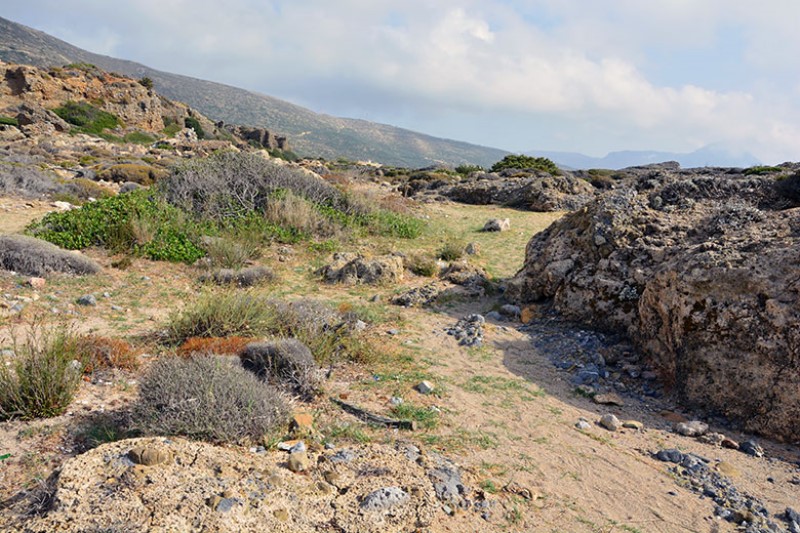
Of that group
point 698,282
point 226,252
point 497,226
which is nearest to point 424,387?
point 698,282

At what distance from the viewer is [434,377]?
4.73 meters

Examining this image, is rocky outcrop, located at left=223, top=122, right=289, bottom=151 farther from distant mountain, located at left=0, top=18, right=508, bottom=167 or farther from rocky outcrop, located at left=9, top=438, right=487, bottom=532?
rocky outcrop, located at left=9, top=438, right=487, bottom=532

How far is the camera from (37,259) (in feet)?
22.6

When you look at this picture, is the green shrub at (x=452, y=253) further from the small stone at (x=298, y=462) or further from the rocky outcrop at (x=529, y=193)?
the rocky outcrop at (x=529, y=193)

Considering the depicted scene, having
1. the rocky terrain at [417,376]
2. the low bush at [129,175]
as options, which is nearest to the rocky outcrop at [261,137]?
the low bush at [129,175]

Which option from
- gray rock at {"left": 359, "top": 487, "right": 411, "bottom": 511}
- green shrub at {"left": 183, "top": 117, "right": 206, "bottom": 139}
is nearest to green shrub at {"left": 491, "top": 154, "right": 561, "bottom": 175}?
green shrub at {"left": 183, "top": 117, "right": 206, "bottom": 139}

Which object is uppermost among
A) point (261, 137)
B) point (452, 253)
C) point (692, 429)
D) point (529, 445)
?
point (261, 137)

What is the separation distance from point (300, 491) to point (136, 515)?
0.81 metres

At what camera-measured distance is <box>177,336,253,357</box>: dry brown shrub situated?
14.6 ft

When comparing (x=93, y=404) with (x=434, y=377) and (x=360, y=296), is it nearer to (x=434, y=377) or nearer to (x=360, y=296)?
(x=434, y=377)

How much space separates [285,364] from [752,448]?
12.3 ft

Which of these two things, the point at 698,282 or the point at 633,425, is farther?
the point at 698,282

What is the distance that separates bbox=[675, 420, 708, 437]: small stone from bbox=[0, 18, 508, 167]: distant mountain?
3119 inches

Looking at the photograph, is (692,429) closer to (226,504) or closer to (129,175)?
(226,504)
